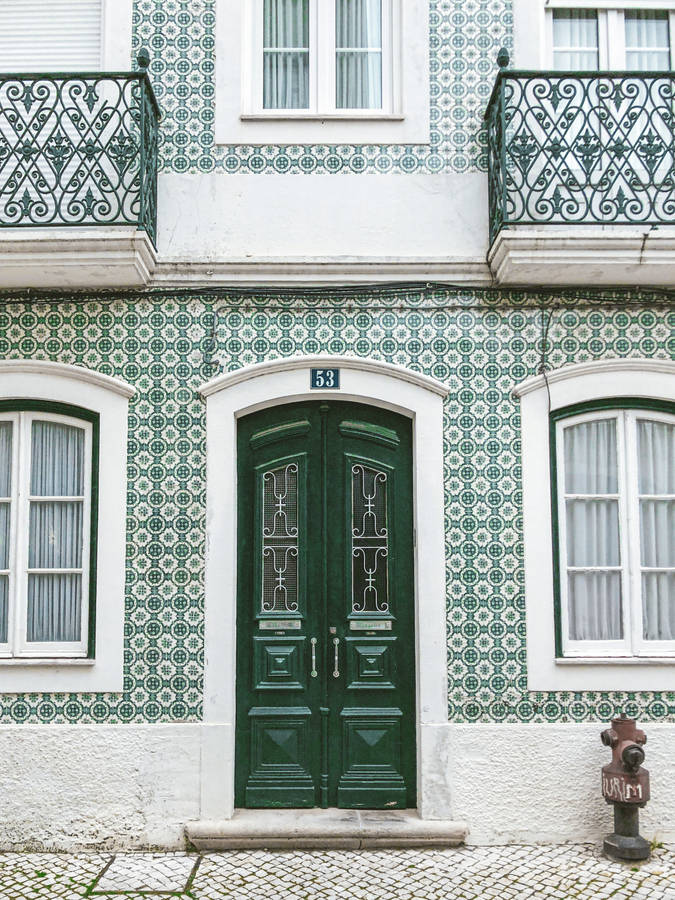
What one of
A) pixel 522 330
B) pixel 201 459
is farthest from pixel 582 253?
pixel 201 459

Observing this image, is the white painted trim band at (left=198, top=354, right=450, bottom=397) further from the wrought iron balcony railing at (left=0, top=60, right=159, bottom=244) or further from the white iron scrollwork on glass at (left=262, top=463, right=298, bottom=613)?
the wrought iron balcony railing at (left=0, top=60, right=159, bottom=244)

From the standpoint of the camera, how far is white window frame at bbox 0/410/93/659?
19.8ft

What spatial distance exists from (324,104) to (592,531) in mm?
3849

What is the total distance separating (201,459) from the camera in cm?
612

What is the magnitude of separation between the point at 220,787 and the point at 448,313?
374cm

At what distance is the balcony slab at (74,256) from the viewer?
19.0ft

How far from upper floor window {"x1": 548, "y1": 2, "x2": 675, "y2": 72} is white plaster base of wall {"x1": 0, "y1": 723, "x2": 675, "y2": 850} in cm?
508

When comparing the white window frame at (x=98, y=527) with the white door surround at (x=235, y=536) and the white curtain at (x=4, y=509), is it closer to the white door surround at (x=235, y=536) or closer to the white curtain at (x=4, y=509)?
the white curtain at (x=4, y=509)

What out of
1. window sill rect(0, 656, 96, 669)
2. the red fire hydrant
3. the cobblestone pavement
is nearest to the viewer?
the cobblestone pavement

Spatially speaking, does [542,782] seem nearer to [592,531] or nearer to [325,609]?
[592,531]

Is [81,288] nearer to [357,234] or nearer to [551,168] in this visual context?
[357,234]

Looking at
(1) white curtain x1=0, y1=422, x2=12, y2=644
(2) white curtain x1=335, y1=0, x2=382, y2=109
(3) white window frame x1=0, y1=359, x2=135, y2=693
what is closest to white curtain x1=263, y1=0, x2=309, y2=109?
(2) white curtain x1=335, y1=0, x2=382, y2=109

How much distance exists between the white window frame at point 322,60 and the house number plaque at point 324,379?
2.03 meters

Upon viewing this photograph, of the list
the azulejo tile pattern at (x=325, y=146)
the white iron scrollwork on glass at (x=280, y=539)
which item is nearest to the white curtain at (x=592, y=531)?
the white iron scrollwork on glass at (x=280, y=539)
